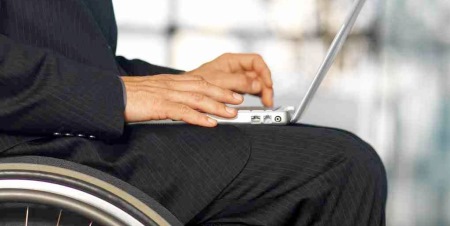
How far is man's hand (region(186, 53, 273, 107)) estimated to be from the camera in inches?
72.6

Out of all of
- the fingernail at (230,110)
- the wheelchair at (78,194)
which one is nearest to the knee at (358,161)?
the fingernail at (230,110)

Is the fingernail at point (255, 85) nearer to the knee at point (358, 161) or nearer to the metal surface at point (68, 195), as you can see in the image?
the knee at point (358, 161)

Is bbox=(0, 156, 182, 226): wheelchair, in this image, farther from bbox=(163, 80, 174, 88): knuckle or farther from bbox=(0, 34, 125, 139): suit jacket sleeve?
bbox=(163, 80, 174, 88): knuckle

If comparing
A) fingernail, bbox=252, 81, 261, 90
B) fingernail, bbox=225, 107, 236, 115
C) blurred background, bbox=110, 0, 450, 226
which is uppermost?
fingernail, bbox=225, 107, 236, 115

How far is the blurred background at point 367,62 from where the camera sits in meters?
4.25

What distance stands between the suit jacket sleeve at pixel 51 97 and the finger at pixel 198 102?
85 mm

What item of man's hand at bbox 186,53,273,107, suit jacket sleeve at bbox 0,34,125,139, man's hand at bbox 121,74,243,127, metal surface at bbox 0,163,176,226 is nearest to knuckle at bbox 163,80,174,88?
man's hand at bbox 121,74,243,127

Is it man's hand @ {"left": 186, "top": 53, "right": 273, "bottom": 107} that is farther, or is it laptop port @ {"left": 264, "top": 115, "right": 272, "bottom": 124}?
man's hand @ {"left": 186, "top": 53, "right": 273, "bottom": 107}

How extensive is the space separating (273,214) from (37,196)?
31 cm

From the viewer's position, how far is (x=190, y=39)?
13.9ft

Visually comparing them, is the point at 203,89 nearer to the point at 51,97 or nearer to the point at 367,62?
the point at 51,97

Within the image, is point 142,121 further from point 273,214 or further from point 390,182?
point 390,182

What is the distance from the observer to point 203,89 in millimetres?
1518

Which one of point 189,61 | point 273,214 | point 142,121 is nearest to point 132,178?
point 142,121
